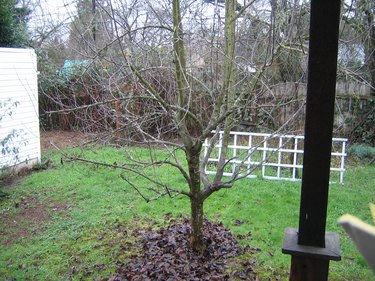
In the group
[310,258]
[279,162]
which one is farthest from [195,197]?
[279,162]

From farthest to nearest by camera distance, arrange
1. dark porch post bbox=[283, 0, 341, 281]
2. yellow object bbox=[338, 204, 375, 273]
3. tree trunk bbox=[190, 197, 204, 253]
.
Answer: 1. tree trunk bbox=[190, 197, 204, 253]
2. dark porch post bbox=[283, 0, 341, 281]
3. yellow object bbox=[338, 204, 375, 273]

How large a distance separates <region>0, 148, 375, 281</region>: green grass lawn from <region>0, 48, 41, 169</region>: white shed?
46 centimetres

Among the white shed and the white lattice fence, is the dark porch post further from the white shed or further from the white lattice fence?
the white shed

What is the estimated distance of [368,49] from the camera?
6.05m

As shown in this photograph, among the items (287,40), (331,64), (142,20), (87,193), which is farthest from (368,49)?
(331,64)

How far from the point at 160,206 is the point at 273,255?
64.3 inches

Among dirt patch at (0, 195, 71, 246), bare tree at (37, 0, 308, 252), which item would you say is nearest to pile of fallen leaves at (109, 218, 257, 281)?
bare tree at (37, 0, 308, 252)

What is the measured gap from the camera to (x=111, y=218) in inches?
165

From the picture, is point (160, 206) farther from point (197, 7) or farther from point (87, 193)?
point (197, 7)

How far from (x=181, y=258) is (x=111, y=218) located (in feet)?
4.54

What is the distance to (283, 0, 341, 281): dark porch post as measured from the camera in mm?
1420

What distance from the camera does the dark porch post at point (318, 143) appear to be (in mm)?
1420

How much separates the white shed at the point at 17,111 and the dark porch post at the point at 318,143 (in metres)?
4.58

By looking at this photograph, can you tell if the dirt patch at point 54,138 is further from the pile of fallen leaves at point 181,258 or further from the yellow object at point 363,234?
the yellow object at point 363,234
